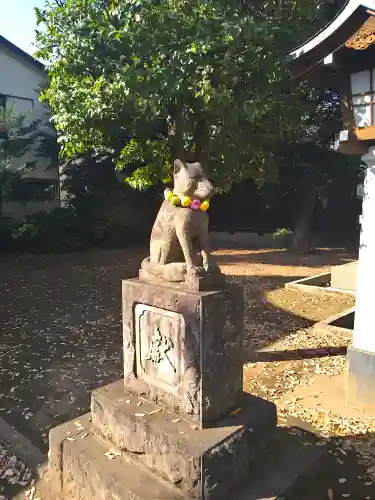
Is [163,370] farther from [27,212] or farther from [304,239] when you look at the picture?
[27,212]

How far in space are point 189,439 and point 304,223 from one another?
51.5 feet

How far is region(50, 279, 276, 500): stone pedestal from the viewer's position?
3.14 metres

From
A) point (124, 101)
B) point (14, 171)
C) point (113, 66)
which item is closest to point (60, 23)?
point (113, 66)

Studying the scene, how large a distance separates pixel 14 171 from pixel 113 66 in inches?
471

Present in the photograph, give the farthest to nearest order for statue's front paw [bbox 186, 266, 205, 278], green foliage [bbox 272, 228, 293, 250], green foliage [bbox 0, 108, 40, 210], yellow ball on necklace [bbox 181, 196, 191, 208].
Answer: green foliage [bbox 272, 228, 293, 250] → green foliage [bbox 0, 108, 40, 210] → yellow ball on necklace [bbox 181, 196, 191, 208] → statue's front paw [bbox 186, 266, 205, 278]

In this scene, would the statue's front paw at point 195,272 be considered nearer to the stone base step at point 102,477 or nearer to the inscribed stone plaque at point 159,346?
the inscribed stone plaque at point 159,346

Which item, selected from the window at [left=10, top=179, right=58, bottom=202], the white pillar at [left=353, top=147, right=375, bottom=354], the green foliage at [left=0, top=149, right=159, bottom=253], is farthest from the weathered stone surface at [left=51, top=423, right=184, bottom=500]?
the window at [left=10, top=179, right=58, bottom=202]

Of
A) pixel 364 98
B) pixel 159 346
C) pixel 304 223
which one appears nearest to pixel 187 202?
pixel 159 346

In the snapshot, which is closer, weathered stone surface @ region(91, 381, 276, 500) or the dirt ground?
weathered stone surface @ region(91, 381, 276, 500)

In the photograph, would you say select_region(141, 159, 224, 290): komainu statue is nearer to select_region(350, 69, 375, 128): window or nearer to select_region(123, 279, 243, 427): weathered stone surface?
select_region(123, 279, 243, 427): weathered stone surface

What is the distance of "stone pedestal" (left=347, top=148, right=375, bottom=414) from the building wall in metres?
16.1

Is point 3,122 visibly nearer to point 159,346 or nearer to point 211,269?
point 159,346

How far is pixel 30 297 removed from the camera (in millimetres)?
10930

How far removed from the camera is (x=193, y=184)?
3.46 meters
